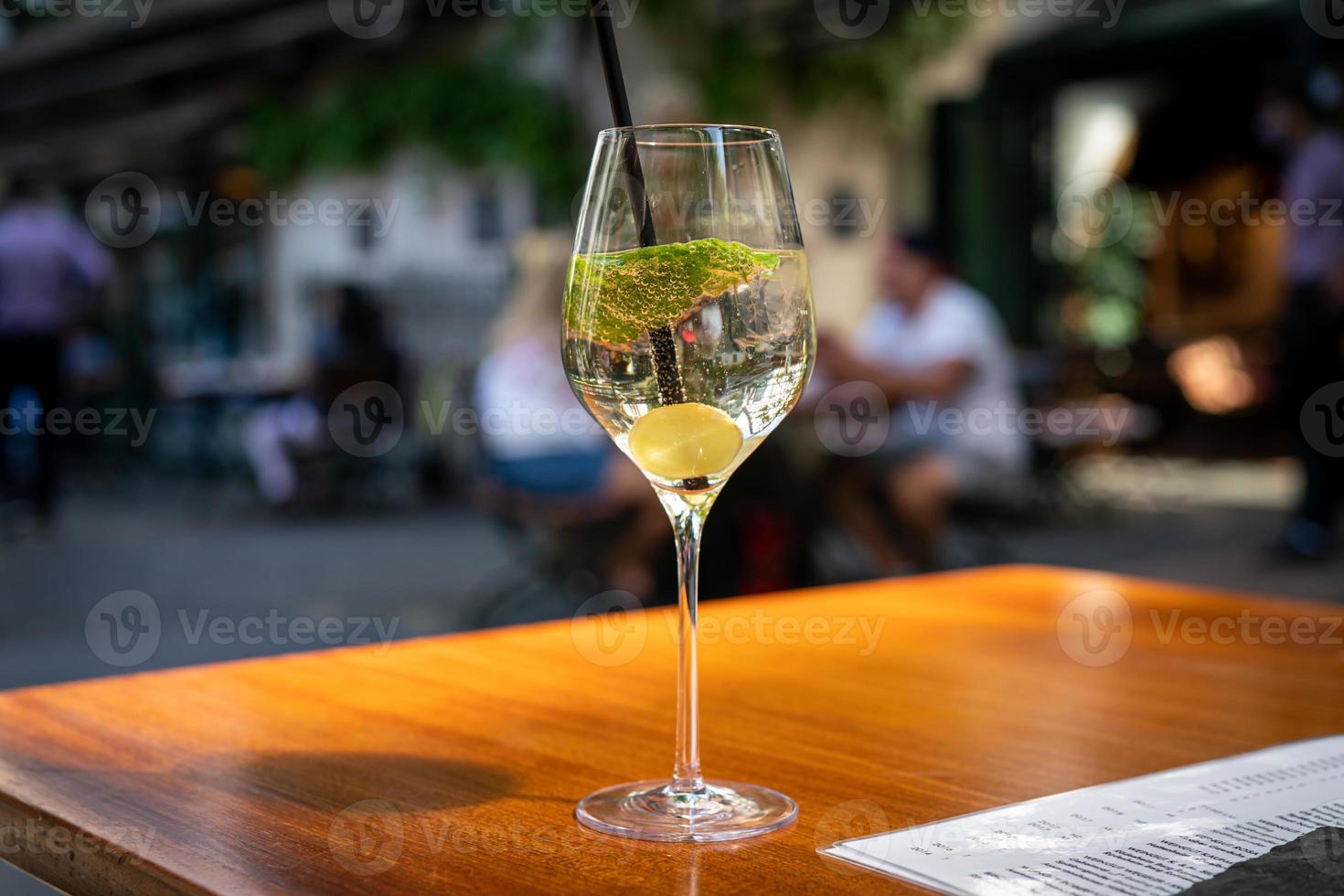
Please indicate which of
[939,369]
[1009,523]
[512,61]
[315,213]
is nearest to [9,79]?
[315,213]

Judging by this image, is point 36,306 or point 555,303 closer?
point 555,303

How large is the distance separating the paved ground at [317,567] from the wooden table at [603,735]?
10.8 feet

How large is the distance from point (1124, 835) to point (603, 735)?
0.34 meters

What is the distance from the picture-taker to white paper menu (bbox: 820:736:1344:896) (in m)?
0.61

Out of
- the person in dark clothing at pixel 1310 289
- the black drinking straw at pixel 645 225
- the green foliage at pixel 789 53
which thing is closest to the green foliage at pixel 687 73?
the green foliage at pixel 789 53

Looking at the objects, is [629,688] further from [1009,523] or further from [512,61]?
[512,61]

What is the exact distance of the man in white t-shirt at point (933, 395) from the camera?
4543 millimetres

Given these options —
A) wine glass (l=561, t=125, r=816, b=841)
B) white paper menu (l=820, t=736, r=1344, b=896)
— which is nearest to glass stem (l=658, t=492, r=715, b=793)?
wine glass (l=561, t=125, r=816, b=841)

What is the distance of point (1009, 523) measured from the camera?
690 centimetres

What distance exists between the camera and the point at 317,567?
639cm

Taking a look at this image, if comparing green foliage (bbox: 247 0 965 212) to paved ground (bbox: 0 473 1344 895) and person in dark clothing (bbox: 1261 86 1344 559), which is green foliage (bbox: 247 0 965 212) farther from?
person in dark clothing (bbox: 1261 86 1344 559)

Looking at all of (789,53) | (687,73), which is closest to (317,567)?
(687,73)

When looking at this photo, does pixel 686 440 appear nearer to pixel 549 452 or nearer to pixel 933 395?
pixel 549 452

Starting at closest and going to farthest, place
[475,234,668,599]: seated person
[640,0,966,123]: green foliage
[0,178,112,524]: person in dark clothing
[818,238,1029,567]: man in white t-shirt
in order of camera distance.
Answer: [475,234,668,599]: seated person → [818,238,1029,567]: man in white t-shirt → [0,178,112,524]: person in dark clothing → [640,0,966,123]: green foliage
